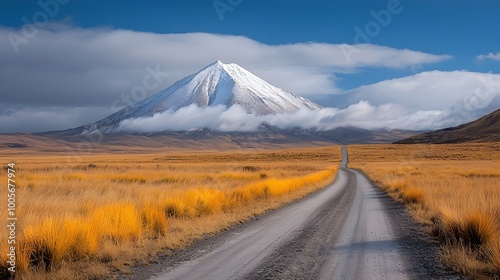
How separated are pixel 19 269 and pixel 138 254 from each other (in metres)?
2.36

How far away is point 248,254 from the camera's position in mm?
9398

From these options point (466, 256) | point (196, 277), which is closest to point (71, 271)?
point (196, 277)

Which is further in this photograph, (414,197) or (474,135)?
(474,135)

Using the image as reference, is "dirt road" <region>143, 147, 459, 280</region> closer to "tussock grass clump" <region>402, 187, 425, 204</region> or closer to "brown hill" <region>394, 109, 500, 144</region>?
"tussock grass clump" <region>402, 187, 425, 204</region>

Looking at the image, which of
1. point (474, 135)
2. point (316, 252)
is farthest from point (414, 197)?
point (474, 135)

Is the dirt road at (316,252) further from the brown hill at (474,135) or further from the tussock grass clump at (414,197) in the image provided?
the brown hill at (474,135)

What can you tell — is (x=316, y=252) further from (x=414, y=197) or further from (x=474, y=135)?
(x=474, y=135)

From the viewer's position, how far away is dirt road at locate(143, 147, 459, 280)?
7.84m

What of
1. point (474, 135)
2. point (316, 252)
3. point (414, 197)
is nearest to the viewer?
point (316, 252)

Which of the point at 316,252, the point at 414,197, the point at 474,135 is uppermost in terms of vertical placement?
the point at 474,135

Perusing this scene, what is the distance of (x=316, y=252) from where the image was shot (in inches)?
379

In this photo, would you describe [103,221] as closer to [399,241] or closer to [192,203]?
[192,203]

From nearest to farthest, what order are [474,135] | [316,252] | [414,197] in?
[316,252] → [414,197] → [474,135]

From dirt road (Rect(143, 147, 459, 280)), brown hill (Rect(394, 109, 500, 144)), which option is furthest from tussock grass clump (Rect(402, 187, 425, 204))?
brown hill (Rect(394, 109, 500, 144))
